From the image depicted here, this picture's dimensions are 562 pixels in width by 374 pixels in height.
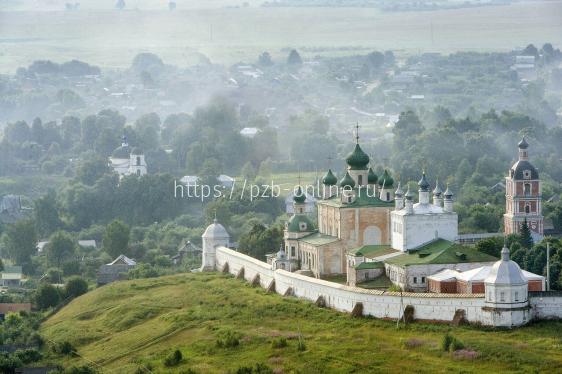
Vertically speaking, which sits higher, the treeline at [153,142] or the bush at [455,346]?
the treeline at [153,142]

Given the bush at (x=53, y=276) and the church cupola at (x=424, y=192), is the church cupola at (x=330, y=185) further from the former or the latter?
the bush at (x=53, y=276)

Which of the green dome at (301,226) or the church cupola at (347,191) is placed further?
the green dome at (301,226)

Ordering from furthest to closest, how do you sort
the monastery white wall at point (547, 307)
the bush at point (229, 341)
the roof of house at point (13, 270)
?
the roof of house at point (13, 270) < the bush at point (229, 341) < the monastery white wall at point (547, 307)

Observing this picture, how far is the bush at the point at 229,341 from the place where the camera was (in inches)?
1687

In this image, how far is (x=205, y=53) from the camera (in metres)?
126

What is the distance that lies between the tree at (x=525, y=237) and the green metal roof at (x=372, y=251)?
5324mm

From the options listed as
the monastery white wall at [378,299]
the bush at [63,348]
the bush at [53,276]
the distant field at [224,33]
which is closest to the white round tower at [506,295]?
the monastery white wall at [378,299]

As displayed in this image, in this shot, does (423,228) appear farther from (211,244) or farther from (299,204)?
(211,244)

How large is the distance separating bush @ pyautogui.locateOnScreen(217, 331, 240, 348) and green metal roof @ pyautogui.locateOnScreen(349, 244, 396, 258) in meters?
4.33

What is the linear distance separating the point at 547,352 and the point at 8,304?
21280 millimetres

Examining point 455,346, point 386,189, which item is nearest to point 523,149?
point 386,189

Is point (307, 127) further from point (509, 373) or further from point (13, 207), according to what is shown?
point (509, 373)

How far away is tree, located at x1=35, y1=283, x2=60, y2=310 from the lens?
55287 mm

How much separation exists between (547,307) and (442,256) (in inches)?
153
